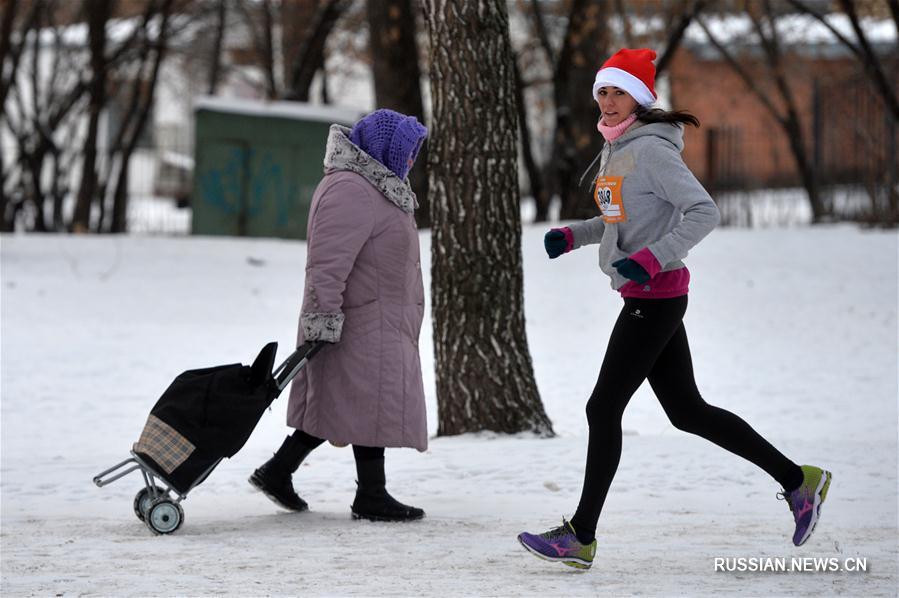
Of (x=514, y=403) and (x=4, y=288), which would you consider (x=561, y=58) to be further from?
(x=514, y=403)

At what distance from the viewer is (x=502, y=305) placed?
7.11 m

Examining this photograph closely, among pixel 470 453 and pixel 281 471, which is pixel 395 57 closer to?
pixel 470 453

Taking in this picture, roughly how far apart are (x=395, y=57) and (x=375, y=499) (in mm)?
11316

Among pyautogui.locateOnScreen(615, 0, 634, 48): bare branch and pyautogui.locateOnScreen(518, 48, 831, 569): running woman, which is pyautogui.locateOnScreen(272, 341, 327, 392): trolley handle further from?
pyautogui.locateOnScreen(615, 0, 634, 48): bare branch

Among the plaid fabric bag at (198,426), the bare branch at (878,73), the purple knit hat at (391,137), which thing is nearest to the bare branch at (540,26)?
the bare branch at (878,73)

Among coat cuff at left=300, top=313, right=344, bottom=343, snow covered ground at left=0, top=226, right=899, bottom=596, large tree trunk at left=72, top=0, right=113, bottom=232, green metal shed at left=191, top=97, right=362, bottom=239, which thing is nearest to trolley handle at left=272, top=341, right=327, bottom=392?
coat cuff at left=300, top=313, right=344, bottom=343

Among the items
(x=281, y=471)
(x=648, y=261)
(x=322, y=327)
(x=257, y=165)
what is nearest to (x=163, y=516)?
(x=281, y=471)

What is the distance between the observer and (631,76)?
14.4 ft

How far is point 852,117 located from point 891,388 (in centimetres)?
973

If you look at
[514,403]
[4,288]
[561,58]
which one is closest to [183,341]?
[4,288]

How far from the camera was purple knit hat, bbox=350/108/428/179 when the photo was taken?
5.19 m

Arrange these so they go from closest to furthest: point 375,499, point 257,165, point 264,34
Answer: point 375,499, point 257,165, point 264,34

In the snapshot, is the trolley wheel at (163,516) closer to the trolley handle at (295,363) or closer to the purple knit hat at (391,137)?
the trolley handle at (295,363)

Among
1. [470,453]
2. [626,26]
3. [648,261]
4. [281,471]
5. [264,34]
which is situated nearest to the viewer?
[648,261]
